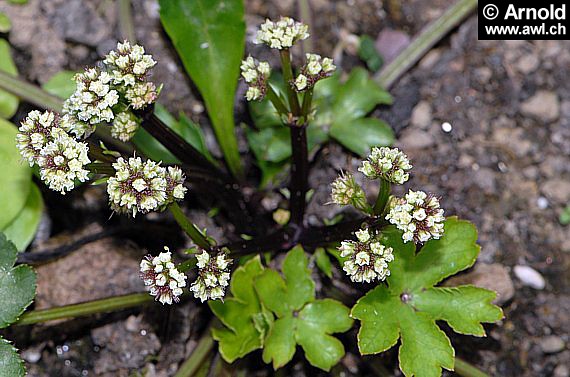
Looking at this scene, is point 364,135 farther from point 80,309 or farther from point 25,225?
point 25,225

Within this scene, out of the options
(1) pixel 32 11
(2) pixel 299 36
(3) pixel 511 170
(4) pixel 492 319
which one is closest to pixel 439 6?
(3) pixel 511 170

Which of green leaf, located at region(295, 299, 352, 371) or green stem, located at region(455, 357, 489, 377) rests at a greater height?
green leaf, located at region(295, 299, 352, 371)

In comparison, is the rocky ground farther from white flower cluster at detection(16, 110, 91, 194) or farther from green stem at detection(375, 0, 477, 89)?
white flower cluster at detection(16, 110, 91, 194)

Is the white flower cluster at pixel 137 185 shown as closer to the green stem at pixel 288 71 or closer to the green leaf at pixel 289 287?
the green stem at pixel 288 71

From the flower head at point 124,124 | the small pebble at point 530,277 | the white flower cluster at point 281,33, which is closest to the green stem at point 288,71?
the white flower cluster at point 281,33

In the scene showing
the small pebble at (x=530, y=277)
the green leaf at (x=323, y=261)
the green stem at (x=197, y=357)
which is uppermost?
the green leaf at (x=323, y=261)

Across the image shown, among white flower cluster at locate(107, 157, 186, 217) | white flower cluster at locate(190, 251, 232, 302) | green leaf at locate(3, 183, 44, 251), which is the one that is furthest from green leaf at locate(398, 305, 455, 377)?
green leaf at locate(3, 183, 44, 251)

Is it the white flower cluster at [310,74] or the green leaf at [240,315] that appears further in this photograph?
the green leaf at [240,315]
